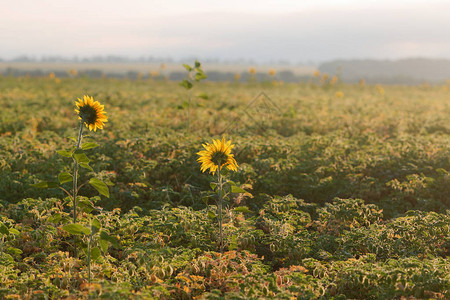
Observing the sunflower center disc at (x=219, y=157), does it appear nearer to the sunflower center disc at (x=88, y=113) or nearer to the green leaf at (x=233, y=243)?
the green leaf at (x=233, y=243)

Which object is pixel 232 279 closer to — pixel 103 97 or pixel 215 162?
pixel 215 162

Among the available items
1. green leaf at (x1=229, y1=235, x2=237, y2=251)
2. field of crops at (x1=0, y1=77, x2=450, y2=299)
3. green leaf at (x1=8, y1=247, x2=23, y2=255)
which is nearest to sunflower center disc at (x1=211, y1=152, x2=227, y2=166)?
field of crops at (x1=0, y1=77, x2=450, y2=299)

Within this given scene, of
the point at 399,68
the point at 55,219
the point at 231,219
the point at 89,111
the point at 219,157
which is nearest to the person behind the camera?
the point at 55,219

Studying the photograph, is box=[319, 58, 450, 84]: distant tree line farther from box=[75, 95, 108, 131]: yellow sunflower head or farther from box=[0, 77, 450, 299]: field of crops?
box=[75, 95, 108, 131]: yellow sunflower head

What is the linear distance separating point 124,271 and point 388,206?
3551 millimetres

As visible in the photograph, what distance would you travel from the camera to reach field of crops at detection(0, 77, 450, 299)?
127 inches

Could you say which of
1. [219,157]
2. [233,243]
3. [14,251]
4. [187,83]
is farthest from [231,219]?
[187,83]

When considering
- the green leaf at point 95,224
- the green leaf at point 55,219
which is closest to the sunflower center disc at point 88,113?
the green leaf at point 55,219

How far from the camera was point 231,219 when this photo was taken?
4.51m

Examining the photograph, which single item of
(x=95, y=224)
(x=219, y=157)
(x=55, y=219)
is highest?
(x=219, y=157)

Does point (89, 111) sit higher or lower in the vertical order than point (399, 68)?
lower

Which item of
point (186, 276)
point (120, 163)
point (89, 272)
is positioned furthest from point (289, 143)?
point (89, 272)

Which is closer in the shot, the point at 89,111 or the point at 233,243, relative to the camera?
the point at 89,111

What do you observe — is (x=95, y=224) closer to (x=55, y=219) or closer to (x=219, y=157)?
(x=55, y=219)
